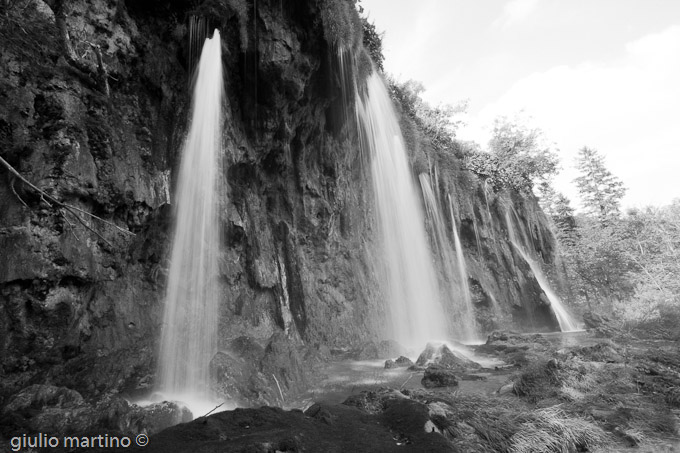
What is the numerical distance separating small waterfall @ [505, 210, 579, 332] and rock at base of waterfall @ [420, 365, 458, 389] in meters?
19.2

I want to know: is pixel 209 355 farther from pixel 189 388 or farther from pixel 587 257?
pixel 587 257

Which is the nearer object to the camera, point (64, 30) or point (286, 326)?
point (64, 30)

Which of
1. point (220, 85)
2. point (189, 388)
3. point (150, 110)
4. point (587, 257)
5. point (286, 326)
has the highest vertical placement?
point (220, 85)

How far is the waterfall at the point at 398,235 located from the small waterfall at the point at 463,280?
243 centimetres

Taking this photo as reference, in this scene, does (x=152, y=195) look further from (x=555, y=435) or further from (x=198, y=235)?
(x=555, y=435)

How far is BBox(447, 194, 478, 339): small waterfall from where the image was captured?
21.1 meters

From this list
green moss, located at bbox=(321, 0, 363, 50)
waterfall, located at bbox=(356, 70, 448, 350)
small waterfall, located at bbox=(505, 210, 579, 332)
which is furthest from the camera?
small waterfall, located at bbox=(505, 210, 579, 332)

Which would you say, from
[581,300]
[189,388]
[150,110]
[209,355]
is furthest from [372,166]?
[581,300]

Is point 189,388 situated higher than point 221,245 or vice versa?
point 221,245

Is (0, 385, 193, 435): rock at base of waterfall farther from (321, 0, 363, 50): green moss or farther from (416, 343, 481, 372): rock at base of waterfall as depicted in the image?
(321, 0, 363, 50): green moss

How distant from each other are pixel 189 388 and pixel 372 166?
47.2 ft

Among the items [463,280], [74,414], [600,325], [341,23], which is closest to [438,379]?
[74,414]

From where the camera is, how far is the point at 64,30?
7.86 metres

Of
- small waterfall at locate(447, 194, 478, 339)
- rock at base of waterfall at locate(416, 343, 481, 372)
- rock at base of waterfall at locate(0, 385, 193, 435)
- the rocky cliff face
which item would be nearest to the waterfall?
the rocky cliff face
